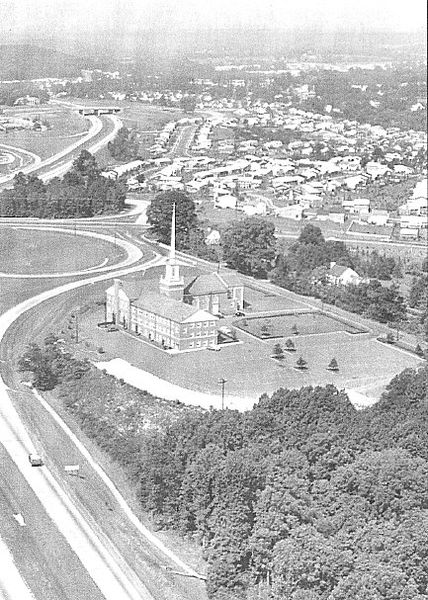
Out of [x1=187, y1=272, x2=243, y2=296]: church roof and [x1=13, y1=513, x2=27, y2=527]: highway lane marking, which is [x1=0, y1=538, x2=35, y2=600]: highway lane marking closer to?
[x1=13, y1=513, x2=27, y2=527]: highway lane marking

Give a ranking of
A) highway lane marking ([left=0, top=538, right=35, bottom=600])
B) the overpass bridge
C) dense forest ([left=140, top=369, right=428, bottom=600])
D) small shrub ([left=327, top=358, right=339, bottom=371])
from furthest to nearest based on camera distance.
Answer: the overpass bridge, small shrub ([left=327, top=358, right=339, bottom=371]), highway lane marking ([left=0, top=538, right=35, bottom=600]), dense forest ([left=140, top=369, right=428, bottom=600])

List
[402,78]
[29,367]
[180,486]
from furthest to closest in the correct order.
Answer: [402,78] → [29,367] → [180,486]

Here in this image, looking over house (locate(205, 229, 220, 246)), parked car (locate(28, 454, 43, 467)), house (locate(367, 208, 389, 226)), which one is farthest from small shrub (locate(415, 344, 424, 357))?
house (locate(367, 208, 389, 226))

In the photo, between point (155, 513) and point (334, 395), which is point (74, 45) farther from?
point (155, 513)

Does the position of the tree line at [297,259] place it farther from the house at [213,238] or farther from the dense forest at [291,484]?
the dense forest at [291,484]

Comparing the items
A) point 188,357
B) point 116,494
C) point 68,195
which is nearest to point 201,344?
point 188,357

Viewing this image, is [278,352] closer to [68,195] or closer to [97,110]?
[68,195]

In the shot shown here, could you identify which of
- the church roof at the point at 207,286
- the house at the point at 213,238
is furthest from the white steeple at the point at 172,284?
the house at the point at 213,238

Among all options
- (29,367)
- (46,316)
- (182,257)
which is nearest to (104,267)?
(182,257)
